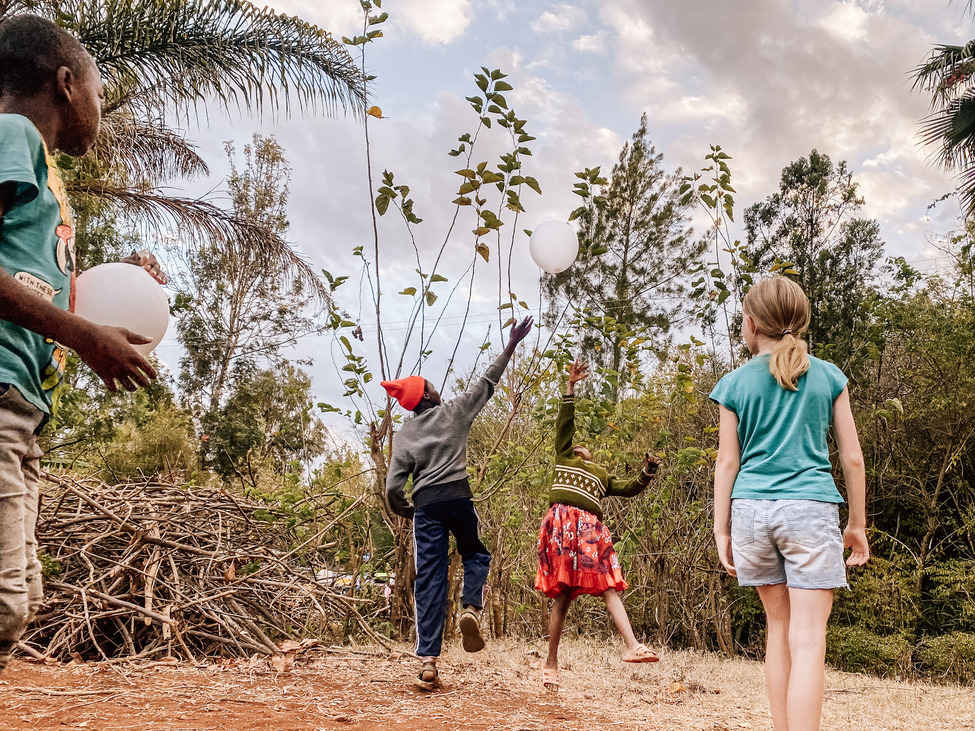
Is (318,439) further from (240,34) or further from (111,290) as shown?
(111,290)

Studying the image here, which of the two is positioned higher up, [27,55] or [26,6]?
[26,6]

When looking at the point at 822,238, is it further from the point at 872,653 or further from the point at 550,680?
the point at 550,680

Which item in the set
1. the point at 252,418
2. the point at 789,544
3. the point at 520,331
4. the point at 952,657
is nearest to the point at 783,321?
the point at 789,544

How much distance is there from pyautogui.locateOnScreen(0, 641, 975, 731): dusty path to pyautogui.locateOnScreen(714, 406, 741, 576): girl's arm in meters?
1.54

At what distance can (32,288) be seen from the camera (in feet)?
5.59

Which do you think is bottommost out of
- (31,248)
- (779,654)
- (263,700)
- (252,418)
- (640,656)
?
(263,700)

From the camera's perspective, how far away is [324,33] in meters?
9.08

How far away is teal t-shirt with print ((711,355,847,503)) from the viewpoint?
2576 mm

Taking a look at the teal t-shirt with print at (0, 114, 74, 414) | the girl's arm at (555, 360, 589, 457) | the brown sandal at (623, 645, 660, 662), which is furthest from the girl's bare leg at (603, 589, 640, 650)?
the teal t-shirt with print at (0, 114, 74, 414)

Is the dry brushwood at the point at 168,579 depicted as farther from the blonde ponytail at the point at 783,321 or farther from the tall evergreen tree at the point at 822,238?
the tall evergreen tree at the point at 822,238

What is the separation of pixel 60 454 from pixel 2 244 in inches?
305

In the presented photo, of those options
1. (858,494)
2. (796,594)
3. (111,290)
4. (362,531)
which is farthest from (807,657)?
(362,531)

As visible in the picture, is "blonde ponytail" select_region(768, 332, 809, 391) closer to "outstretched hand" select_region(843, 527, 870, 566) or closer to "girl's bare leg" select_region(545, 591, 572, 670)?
"outstretched hand" select_region(843, 527, 870, 566)

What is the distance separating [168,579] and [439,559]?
6.98ft
